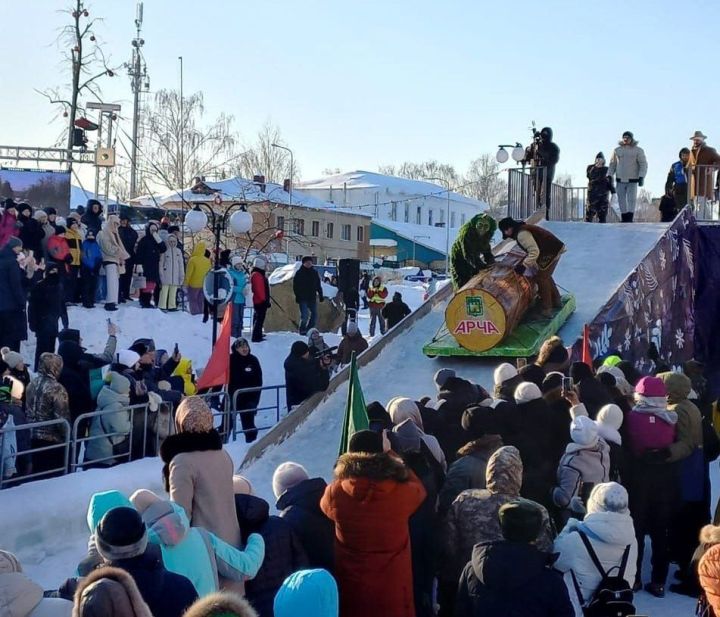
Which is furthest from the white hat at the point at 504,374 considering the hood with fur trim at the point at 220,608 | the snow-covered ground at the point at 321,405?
the hood with fur trim at the point at 220,608

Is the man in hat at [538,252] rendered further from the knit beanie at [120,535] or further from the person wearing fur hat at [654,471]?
the knit beanie at [120,535]

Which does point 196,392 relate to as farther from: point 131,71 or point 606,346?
point 131,71

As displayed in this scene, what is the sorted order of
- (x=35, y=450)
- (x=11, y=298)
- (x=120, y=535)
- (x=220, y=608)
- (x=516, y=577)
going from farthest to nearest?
(x=11, y=298) → (x=35, y=450) → (x=516, y=577) → (x=120, y=535) → (x=220, y=608)

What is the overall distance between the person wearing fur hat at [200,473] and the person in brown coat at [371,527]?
53cm

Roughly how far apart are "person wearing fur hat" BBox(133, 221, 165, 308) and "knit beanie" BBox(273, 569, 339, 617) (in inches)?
559

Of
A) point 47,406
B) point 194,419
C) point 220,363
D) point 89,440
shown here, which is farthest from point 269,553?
point 220,363

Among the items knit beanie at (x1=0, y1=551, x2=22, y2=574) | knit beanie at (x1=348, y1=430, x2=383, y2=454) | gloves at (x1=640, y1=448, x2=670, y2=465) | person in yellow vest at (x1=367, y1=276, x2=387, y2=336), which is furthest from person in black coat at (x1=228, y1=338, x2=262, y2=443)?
person in yellow vest at (x1=367, y1=276, x2=387, y2=336)

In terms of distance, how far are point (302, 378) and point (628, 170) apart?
9.50 metres

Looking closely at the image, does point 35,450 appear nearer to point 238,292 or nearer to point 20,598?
point 20,598

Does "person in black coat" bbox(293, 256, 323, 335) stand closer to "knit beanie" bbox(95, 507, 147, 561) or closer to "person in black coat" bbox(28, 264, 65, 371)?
"person in black coat" bbox(28, 264, 65, 371)

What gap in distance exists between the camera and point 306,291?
64.2 feet

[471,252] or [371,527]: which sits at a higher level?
[471,252]

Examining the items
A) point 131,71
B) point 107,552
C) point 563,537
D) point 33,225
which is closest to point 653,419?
point 563,537

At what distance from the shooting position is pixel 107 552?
406 cm
